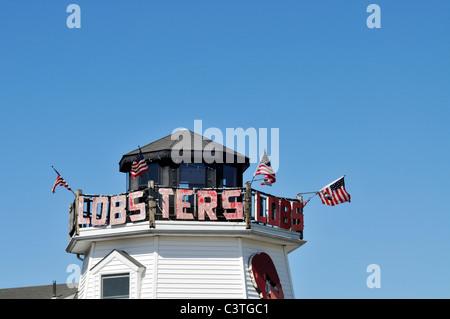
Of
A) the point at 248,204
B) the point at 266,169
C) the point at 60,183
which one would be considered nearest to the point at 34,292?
the point at 60,183

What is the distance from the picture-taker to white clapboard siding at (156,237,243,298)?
3666cm

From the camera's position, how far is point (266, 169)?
3838cm

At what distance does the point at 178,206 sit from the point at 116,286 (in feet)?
16.0

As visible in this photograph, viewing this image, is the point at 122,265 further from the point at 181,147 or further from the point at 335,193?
the point at 335,193

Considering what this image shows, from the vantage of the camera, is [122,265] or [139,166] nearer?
[122,265]

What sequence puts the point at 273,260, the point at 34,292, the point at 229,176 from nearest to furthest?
the point at 273,260, the point at 229,176, the point at 34,292

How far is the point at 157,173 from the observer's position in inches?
1539

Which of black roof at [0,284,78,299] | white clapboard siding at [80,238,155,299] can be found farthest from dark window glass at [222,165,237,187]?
black roof at [0,284,78,299]

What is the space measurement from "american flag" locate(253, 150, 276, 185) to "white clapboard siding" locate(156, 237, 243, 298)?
11.3 feet

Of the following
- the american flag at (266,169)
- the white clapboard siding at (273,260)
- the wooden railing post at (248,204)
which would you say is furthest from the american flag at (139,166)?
the white clapboard siding at (273,260)

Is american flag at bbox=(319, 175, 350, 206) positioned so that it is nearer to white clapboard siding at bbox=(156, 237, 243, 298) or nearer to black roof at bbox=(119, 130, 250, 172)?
black roof at bbox=(119, 130, 250, 172)

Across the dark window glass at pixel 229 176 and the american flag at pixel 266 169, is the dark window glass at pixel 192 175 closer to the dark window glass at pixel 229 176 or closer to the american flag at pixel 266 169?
the dark window glass at pixel 229 176

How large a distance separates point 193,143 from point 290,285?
893 cm
